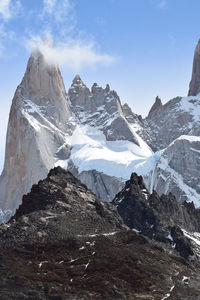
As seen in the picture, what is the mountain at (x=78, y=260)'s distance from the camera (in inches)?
3174

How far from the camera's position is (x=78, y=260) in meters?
92.0

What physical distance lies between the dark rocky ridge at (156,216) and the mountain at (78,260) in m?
29.7

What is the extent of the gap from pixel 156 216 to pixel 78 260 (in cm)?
6553

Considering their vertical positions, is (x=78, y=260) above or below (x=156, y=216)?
below

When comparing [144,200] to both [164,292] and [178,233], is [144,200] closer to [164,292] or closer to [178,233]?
[178,233]

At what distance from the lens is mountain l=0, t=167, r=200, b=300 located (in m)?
80.6

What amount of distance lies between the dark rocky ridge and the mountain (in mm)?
29700

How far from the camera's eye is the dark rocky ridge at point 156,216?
14788 centimetres

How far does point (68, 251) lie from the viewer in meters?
95.3

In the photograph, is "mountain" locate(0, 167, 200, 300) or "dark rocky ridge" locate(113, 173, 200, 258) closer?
"mountain" locate(0, 167, 200, 300)

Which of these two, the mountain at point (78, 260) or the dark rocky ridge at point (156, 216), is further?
the dark rocky ridge at point (156, 216)

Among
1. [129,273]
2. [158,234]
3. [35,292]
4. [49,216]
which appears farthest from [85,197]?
[35,292]

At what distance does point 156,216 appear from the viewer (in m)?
156

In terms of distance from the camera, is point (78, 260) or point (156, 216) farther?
point (156, 216)
